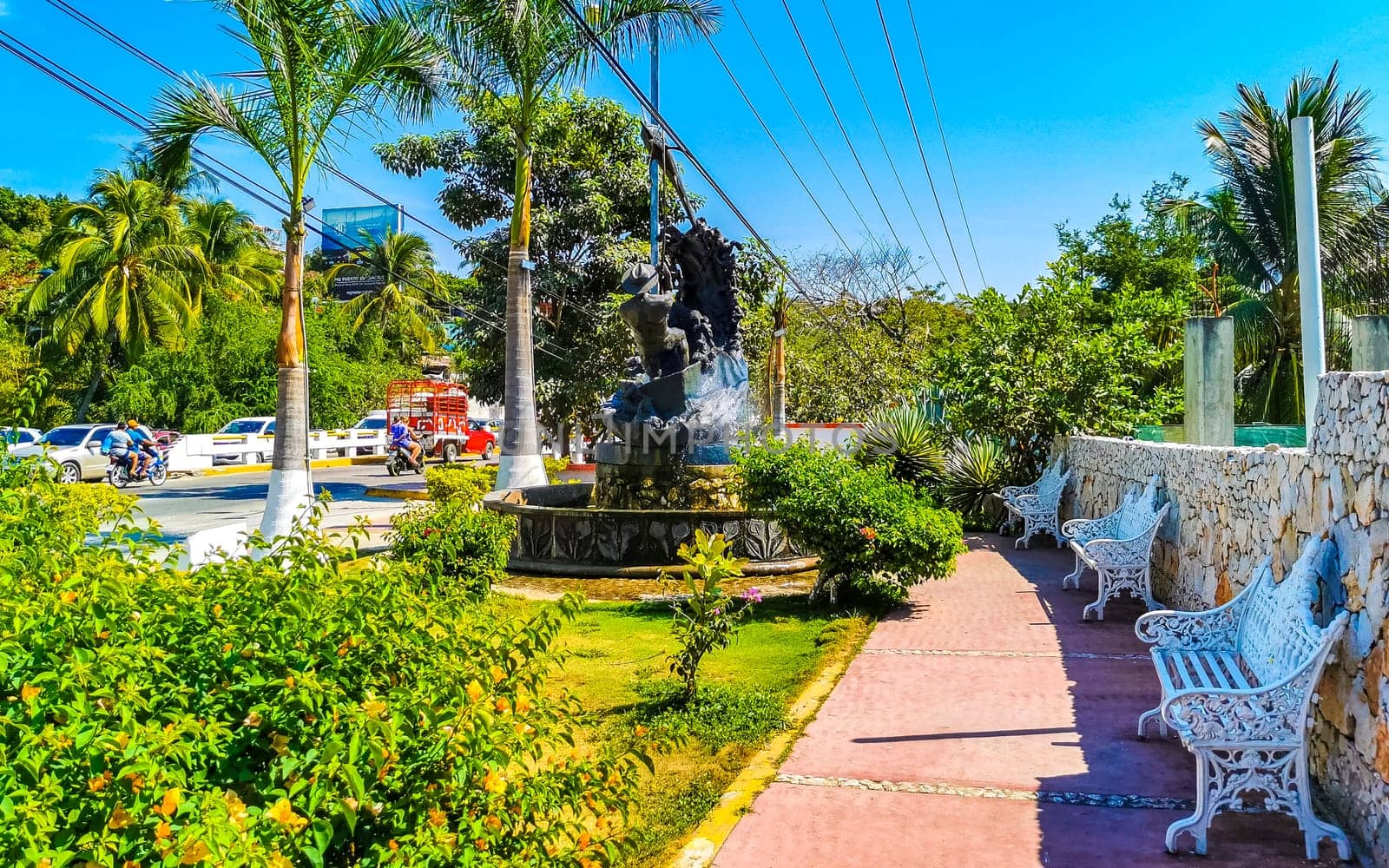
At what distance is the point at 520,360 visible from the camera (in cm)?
1442

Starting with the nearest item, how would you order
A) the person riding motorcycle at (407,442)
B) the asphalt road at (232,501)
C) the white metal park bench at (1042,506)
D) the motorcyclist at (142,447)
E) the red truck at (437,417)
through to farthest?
the white metal park bench at (1042,506) < the asphalt road at (232,501) < the motorcyclist at (142,447) < the person riding motorcycle at (407,442) < the red truck at (437,417)

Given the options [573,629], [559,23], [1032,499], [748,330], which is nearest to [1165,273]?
[748,330]

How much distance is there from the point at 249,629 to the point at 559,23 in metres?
13.4

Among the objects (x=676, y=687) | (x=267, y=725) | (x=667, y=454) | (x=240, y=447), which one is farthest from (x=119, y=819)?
(x=240, y=447)

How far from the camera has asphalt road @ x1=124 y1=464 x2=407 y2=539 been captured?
634 inches

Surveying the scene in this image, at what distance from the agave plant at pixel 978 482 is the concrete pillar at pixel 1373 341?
25.4 feet

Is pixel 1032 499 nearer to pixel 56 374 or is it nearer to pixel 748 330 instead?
pixel 748 330

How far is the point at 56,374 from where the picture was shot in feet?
103

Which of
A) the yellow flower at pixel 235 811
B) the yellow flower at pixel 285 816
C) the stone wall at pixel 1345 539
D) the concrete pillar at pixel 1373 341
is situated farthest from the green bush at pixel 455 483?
the yellow flower at pixel 285 816

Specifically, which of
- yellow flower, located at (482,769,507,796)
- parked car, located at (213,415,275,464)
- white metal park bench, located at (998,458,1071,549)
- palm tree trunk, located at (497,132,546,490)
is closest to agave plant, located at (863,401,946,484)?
white metal park bench, located at (998,458,1071,549)

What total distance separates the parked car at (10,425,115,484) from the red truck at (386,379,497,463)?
28.5 feet

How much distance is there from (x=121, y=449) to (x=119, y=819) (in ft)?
77.5

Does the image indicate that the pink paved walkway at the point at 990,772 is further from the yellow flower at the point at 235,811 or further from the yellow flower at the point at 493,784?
the yellow flower at the point at 235,811

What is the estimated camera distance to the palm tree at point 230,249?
108 feet
